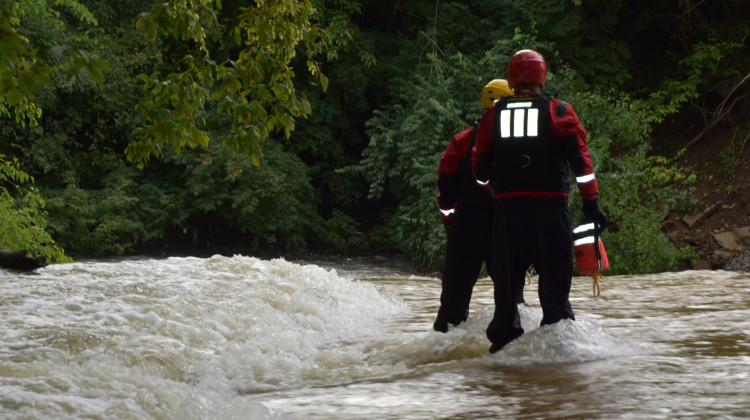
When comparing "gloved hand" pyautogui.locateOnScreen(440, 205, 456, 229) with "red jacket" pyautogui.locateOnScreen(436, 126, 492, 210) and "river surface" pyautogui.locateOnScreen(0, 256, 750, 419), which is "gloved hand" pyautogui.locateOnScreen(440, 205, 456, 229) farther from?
"river surface" pyautogui.locateOnScreen(0, 256, 750, 419)

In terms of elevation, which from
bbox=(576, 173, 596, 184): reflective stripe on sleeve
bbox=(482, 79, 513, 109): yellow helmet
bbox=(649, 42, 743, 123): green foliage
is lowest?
bbox=(576, 173, 596, 184): reflective stripe on sleeve

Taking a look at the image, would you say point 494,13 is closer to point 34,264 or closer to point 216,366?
point 34,264

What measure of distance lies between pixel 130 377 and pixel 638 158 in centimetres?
1226

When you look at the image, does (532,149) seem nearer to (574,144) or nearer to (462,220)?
(574,144)

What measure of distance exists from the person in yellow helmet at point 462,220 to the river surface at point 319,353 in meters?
0.22

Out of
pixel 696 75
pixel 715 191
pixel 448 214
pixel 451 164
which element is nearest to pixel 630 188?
pixel 715 191

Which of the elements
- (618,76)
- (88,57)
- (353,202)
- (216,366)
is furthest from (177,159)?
(88,57)

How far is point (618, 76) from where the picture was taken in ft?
56.6

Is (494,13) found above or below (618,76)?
above

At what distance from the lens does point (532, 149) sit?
15.6ft

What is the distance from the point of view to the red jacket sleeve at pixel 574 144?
15.1 ft

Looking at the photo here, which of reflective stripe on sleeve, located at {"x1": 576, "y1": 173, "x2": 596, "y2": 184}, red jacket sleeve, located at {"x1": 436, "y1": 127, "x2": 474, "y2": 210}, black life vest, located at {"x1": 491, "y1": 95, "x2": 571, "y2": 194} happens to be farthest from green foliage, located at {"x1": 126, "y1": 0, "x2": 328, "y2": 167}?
reflective stripe on sleeve, located at {"x1": 576, "y1": 173, "x2": 596, "y2": 184}

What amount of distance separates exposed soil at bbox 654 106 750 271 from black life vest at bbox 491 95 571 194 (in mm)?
10137

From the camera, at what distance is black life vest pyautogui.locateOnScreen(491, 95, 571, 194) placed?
4.73 m
